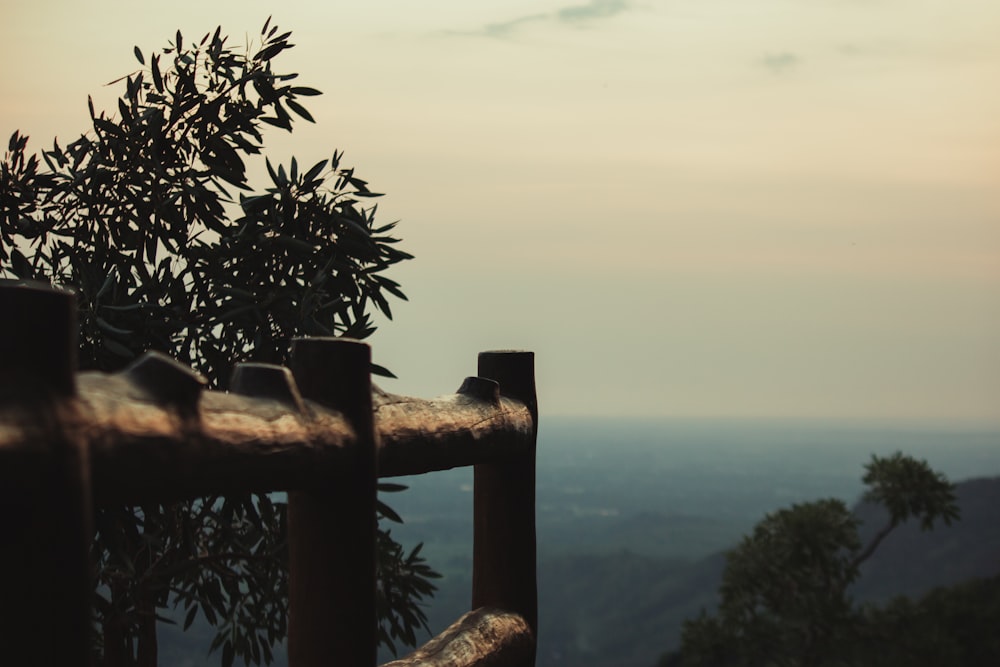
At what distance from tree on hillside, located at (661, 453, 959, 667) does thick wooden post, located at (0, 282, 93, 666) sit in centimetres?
1608

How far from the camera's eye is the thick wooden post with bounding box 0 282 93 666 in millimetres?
1839

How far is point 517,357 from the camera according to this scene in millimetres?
4137

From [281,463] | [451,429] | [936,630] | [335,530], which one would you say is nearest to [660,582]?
[936,630]

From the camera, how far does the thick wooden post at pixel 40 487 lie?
1839 mm

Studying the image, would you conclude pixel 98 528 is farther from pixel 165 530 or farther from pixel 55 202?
pixel 55 202

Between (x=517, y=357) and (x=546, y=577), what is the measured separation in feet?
334

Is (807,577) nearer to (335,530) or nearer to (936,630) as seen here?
(936,630)

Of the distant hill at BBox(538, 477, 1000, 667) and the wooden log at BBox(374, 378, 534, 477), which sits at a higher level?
the wooden log at BBox(374, 378, 534, 477)

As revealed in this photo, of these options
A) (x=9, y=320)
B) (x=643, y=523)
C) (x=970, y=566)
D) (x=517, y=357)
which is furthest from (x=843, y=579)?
(x=643, y=523)

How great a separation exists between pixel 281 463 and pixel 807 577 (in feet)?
52.3

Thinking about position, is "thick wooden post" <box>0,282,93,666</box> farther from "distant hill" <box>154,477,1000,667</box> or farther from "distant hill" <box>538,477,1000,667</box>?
"distant hill" <box>538,477,1000,667</box>

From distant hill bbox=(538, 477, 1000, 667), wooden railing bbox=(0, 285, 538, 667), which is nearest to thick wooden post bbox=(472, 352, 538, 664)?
wooden railing bbox=(0, 285, 538, 667)

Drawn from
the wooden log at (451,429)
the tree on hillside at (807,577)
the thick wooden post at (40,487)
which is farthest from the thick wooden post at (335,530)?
the tree on hillside at (807,577)

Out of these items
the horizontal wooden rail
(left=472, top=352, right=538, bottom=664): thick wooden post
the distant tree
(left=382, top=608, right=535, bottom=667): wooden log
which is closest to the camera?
the horizontal wooden rail
